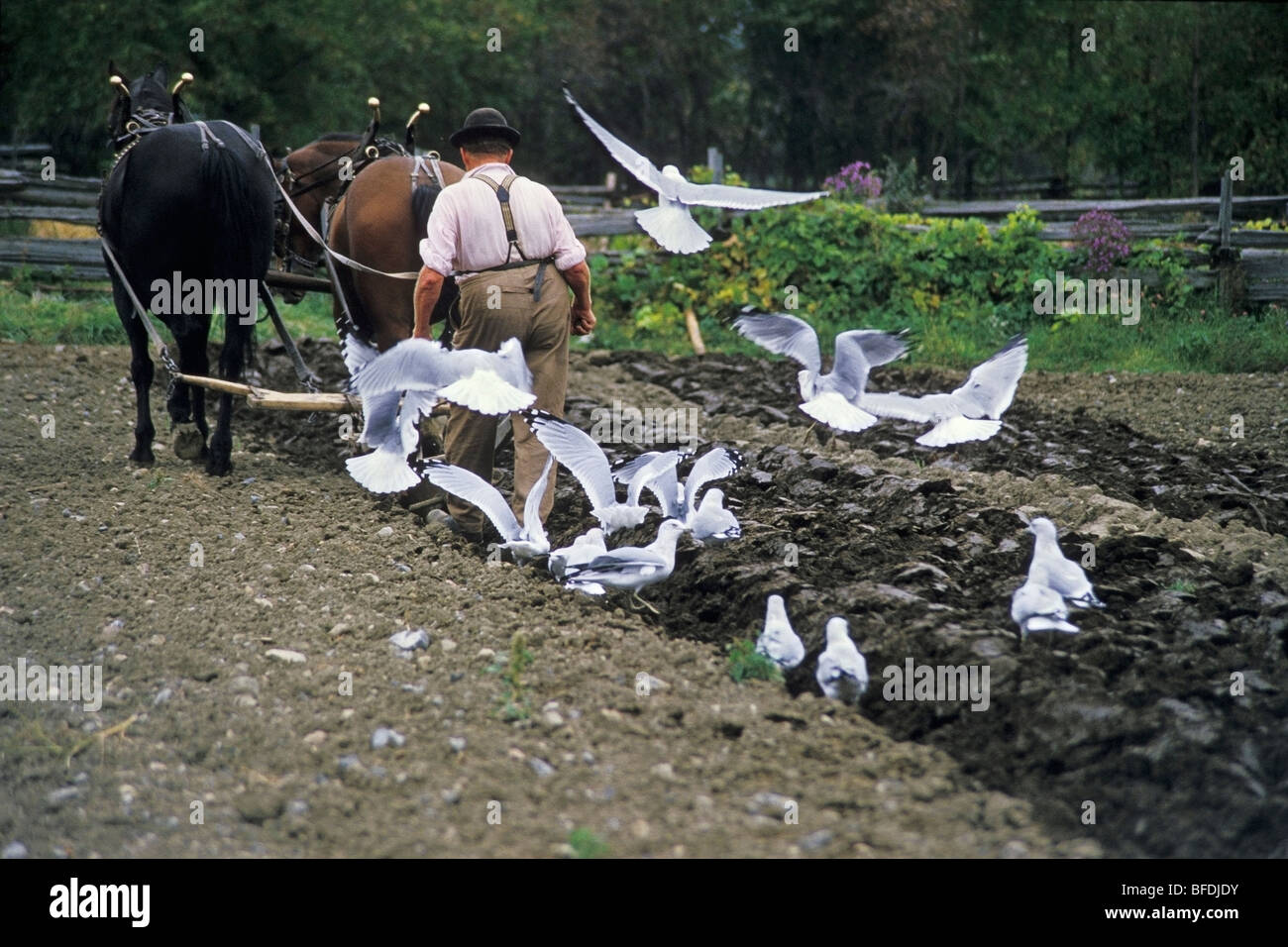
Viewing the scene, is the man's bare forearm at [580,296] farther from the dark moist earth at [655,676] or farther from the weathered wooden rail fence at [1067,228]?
the weathered wooden rail fence at [1067,228]

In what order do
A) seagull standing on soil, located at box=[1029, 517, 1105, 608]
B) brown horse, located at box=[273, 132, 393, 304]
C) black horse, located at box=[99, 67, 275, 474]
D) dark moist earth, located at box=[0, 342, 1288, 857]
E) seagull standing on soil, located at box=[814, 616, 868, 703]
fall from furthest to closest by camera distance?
brown horse, located at box=[273, 132, 393, 304] → black horse, located at box=[99, 67, 275, 474] → seagull standing on soil, located at box=[1029, 517, 1105, 608] → seagull standing on soil, located at box=[814, 616, 868, 703] → dark moist earth, located at box=[0, 342, 1288, 857]

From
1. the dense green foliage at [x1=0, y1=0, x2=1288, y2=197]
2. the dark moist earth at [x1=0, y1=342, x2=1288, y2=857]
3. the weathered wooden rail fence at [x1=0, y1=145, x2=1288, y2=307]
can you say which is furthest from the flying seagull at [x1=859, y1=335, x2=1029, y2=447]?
the dense green foliage at [x1=0, y1=0, x2=1288, y2=197]

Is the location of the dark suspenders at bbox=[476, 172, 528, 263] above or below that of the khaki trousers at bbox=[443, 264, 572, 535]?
above

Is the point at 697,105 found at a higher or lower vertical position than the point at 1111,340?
higher

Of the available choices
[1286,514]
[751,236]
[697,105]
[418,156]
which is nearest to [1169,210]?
[751,236]

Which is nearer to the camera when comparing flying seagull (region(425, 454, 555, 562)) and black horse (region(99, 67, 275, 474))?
flying seagull (region(425, 454, 555, 562))

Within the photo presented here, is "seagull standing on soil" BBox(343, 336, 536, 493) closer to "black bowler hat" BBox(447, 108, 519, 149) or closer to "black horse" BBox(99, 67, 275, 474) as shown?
"black bowler hat" BBox(447, 108, 519, 149)

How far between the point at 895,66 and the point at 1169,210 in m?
13.0

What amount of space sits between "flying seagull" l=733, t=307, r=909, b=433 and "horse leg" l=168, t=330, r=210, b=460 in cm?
317

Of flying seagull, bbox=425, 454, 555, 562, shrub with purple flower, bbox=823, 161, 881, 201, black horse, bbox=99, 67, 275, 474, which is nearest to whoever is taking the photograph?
flying seagull, bbox=425, 454, 555, 562

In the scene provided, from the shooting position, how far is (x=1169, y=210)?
13.2 metres

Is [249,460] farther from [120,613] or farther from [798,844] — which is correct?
[798,844]

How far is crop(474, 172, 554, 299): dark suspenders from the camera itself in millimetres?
5367

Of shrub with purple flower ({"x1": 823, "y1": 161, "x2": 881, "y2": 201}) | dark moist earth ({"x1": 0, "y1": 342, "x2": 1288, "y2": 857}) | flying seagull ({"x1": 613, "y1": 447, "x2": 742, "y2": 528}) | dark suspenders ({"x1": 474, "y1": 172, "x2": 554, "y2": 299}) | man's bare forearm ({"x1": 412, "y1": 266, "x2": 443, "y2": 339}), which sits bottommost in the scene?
dark moist earth ({"x1": 0, "y1": 342, "x2": 1288, "y2": 857})
